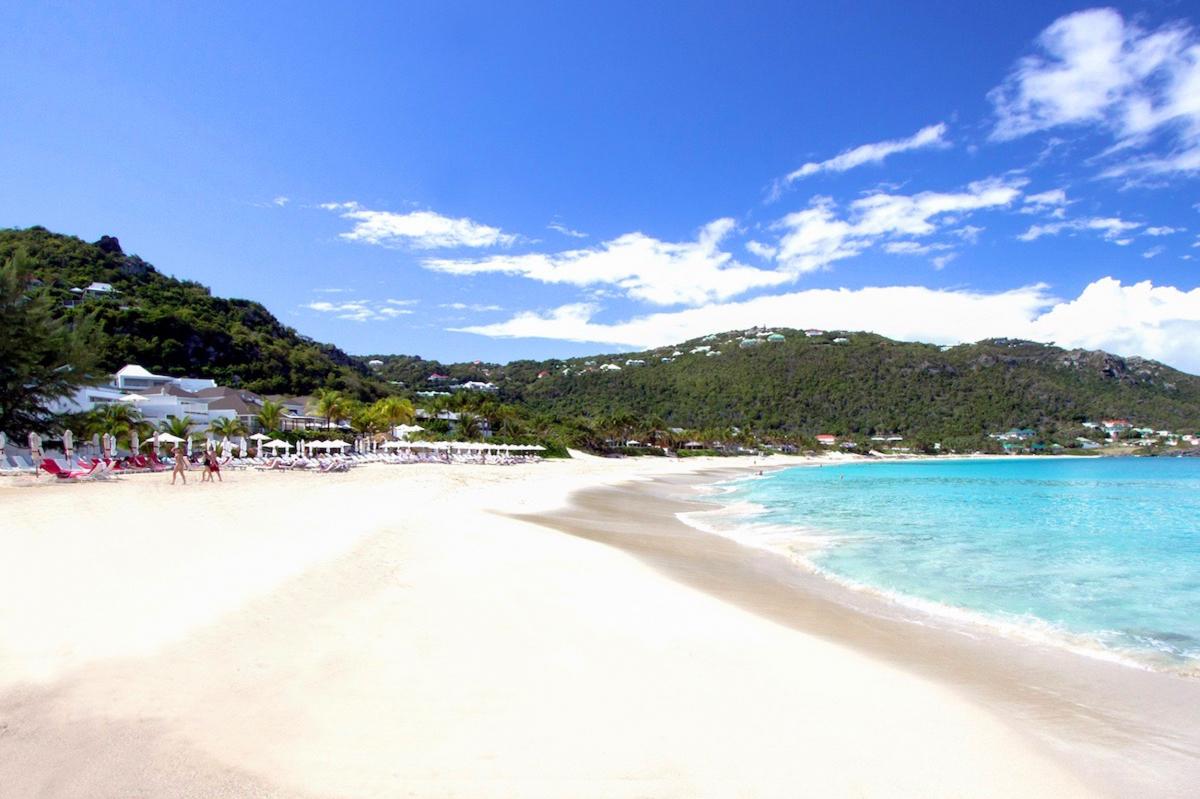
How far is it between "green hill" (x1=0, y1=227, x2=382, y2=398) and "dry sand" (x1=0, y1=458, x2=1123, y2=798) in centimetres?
6046

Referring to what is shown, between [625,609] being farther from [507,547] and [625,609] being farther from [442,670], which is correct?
[507,547]

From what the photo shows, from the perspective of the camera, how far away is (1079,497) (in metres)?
30.0

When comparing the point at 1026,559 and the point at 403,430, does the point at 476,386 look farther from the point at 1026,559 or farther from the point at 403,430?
the point at 1026,559

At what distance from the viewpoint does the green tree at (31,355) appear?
19.6 metres

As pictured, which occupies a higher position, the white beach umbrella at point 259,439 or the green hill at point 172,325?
the green hill at point 172,325

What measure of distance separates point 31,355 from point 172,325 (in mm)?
52803

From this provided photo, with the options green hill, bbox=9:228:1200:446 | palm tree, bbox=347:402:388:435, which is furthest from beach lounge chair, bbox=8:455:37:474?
green hill, bbox=9:228:1200:446

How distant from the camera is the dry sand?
339cm

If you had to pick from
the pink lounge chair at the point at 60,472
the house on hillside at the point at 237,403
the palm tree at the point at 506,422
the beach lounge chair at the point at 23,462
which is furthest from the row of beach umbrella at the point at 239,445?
the palm tree at the point at 506,422

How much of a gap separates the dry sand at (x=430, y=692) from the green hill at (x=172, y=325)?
60.5 meters

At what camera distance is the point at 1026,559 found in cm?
1231

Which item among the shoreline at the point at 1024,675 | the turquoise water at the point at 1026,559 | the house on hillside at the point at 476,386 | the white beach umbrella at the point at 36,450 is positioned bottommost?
the turquoise water at the point at 1026,559

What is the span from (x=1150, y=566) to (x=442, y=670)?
1312 cm

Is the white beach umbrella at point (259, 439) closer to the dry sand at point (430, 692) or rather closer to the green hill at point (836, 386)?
the dry sand at point (430, 692)
